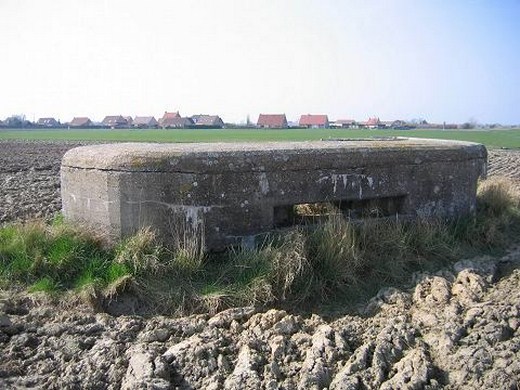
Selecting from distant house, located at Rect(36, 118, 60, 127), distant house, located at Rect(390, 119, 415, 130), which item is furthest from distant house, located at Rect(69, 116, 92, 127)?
distant house, located at Rect(390, 119, 415, 130)

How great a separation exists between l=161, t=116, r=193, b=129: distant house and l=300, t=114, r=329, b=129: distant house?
2313cm

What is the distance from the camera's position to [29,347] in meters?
3.63

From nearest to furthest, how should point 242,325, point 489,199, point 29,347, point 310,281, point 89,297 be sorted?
point 29,347 < point 242,325 < point 89,297 < point 310,281 < point 489,199

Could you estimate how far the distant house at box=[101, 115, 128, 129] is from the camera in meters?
106

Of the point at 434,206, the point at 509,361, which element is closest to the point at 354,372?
the point at 509,361

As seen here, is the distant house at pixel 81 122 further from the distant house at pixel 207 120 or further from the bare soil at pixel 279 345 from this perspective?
the bare soil at pixel 279 345

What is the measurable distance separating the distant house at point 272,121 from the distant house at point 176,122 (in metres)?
13.3

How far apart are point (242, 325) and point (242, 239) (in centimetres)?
123

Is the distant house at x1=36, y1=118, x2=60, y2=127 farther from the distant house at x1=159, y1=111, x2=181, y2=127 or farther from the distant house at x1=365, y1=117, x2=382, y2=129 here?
the distant house at x1=365, y1=117, x2=382, y2=129

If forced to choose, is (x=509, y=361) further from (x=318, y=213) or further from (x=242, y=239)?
(x=318, y=213)

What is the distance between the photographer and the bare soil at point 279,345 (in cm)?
320

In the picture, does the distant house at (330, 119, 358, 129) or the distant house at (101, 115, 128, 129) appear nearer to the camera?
the distant house at (101, 115, 128, 129)

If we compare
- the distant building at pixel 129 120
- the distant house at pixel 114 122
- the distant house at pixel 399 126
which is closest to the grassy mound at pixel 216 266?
the distant house at pixel 399 126

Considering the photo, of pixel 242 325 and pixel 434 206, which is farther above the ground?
pixel 434 206
